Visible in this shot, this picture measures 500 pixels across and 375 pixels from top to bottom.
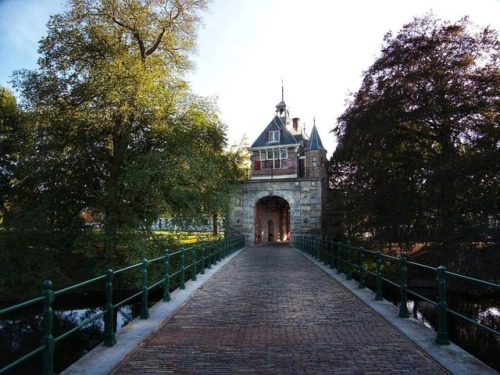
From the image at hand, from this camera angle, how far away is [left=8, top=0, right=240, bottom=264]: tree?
1619 centimetres

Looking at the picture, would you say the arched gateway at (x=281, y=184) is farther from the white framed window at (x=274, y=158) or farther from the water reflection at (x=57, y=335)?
the water reflection at (x=57, y=335)

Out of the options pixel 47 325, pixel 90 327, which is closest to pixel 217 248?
pixel 90 327

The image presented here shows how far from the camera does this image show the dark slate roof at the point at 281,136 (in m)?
38.0

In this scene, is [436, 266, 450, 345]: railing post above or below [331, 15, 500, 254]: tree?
below

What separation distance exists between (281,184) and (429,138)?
17758 mm

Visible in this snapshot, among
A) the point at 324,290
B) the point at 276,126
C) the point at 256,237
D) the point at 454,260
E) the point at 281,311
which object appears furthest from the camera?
the point at 276,126

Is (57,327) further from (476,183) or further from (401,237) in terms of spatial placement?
(476,183)

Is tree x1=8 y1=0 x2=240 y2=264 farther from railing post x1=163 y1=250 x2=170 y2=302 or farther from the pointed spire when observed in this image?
the pointed spire

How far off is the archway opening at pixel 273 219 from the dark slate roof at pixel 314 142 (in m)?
6.96

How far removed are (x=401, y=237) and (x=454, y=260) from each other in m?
2.75

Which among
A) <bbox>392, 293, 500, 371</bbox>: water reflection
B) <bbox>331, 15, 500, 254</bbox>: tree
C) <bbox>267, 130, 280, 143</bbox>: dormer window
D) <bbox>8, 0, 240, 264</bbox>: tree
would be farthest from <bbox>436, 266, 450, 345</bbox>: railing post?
<bbox>267, 130, 280, 143</bbox>: dormer window

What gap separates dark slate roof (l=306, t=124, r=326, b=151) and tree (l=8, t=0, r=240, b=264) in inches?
692

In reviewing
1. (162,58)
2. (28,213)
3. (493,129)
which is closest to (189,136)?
(162,58)

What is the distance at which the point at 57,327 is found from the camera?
13.0 metres
